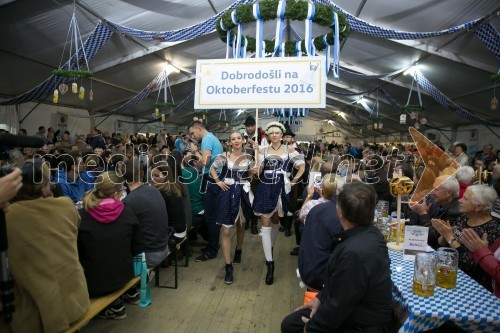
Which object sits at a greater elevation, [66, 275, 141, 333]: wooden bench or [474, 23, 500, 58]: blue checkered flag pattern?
[474, 23, 500, 58]: blue checkered flag pattern

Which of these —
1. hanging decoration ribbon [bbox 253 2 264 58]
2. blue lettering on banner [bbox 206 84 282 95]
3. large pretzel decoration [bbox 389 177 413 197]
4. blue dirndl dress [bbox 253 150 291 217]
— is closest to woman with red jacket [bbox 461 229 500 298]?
large pretzel decoration [bbox 389 177 413 197]

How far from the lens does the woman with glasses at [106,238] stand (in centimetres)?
215

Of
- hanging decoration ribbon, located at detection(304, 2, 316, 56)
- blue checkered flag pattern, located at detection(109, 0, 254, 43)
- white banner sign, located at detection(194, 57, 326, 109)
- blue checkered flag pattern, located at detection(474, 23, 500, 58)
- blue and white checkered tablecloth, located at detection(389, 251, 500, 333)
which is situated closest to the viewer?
blue and white checkered tablecloth, located at detection(389, 251, 500, 333)

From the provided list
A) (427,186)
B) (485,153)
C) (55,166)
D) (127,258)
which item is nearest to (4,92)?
(55,166)

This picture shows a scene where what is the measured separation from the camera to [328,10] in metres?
4.05

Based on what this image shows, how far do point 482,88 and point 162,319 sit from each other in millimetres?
11203

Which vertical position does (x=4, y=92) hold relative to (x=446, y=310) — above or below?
above

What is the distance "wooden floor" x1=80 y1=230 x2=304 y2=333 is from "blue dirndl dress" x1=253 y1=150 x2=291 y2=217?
0.73 m

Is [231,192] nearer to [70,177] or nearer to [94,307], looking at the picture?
[94,307]

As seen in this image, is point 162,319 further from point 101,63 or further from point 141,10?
point 101,63

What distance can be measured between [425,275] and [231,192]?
2.11 meters

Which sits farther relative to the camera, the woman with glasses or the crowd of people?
the woman with glasses

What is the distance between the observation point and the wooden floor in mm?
2582

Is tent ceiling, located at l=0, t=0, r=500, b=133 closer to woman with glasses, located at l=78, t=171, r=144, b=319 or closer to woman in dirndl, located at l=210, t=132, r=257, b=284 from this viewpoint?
woman in dirndl, located at l=210, t=132, r=257, b=284
